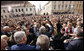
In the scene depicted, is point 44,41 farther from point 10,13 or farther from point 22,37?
A: point 10,13

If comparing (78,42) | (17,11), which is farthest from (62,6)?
(78,42)

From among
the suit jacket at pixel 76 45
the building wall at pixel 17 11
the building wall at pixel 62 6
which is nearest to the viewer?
the suit jacket at pixel 76 45

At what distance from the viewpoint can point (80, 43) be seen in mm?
3084

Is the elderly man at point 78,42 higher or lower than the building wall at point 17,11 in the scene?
higher

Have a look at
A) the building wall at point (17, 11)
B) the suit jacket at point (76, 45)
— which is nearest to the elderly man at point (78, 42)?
the suit jacket at point (76, 45)

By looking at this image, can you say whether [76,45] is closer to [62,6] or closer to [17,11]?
[62,6]

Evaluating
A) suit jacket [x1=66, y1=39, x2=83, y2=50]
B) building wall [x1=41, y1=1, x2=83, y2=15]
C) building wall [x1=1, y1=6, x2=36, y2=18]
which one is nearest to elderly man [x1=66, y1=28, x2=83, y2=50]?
suit jacket [x1=66, y1=39, x2=83, y2=50]

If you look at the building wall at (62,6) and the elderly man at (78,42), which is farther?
the building wall at (62,6)

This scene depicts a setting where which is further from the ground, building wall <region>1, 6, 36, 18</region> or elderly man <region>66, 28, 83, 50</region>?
elderly man <region>66, 28, 83, 50</region>

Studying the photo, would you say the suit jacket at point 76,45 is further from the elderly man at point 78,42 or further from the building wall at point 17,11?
the building wall at point 17,11

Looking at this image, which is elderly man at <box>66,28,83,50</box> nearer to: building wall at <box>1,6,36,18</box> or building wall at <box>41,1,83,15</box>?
building wall at <box>41,1,83,15</box>

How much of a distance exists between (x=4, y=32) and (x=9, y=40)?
60.4 inches

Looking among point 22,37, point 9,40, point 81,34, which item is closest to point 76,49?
point 81,34

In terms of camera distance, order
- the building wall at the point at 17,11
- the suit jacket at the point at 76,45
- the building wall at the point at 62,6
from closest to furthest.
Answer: the suit jacket at the point at 76,45, the building wall at the point at 62,6, the building wall at the point at 17,11
